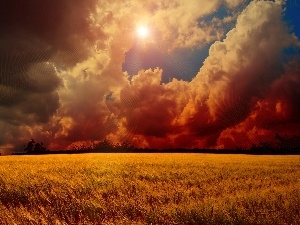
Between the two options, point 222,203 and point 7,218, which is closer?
point 7,218

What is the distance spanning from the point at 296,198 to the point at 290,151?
3198 inches

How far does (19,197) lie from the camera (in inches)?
420

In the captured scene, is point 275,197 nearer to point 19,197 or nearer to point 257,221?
point 257,221

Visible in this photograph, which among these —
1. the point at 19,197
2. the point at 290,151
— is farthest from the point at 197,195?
the point at 290,151

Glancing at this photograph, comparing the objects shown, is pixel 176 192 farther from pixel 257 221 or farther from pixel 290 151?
pixel 290 151

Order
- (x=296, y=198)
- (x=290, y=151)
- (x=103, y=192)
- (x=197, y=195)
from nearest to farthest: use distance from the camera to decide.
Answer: (x=296, y=198)
(x=197, y=195)
(x=103, y=192)
(x=290, y=151)

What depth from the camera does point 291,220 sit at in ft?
23.0

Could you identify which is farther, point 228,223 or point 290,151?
point 290,151

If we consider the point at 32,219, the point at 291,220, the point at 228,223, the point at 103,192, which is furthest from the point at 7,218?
the point at 291,220

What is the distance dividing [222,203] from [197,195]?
5.92 feet

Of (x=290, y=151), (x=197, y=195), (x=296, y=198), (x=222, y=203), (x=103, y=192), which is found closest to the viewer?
(x=222, y=203)

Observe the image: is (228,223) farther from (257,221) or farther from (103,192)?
(103,192)

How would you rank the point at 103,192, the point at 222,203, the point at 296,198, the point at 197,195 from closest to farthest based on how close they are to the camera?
the point at 222,203, the point at 296,198, the point at 197,195, the point at 103,192

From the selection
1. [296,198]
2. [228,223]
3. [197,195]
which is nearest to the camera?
[228,223]
